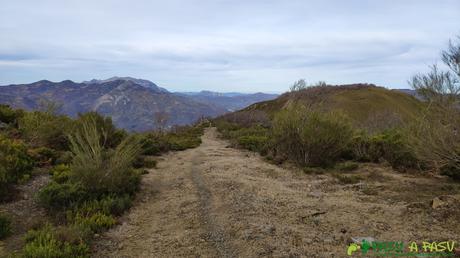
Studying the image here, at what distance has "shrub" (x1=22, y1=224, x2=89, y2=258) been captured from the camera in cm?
454

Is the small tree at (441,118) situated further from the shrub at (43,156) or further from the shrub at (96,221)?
the shrub at (43,156)

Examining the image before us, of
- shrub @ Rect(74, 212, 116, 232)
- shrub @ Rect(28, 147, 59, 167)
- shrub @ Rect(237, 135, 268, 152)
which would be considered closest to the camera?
shrub @ Rect(74, 212, 116, 232)

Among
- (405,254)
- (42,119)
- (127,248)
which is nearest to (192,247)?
(127,248)

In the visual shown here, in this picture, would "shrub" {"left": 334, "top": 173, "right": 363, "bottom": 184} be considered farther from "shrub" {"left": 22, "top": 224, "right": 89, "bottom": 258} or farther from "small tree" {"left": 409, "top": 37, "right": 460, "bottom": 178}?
"shrub" {"left": 22, "top": 224, "right": 89, "bottom": 258}

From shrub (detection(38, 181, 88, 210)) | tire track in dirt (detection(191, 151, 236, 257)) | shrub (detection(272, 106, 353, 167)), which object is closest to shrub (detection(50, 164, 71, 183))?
shrub (detection(38, 181, 88, 210))

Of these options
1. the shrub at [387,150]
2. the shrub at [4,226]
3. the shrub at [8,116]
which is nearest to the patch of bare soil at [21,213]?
the shrub at [4,226]

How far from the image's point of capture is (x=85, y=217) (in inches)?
240

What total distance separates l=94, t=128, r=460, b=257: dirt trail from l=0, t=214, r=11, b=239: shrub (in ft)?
4.61

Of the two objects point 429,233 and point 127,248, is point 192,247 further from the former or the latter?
point 429,233

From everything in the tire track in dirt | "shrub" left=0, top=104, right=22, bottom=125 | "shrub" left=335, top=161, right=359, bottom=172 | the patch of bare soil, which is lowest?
the patch of bare soil

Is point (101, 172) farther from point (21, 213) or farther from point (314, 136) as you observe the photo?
point (314, 136)

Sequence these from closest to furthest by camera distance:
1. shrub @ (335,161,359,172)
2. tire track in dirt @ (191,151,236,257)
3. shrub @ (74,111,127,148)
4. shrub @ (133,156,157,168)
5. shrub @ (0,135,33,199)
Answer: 1. tire track in dirt @ (191,151,236,257)
2. shrub @ (0,135,33,199)
3. shrub @ (335,161,359,172)
4. shrub @ (133,156,157,168)
5. shrub @ (74,111,127,148)

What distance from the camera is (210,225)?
18.9 feet

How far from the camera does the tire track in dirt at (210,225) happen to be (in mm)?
4796
